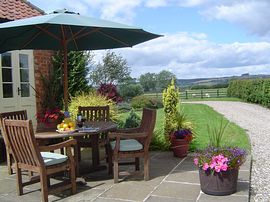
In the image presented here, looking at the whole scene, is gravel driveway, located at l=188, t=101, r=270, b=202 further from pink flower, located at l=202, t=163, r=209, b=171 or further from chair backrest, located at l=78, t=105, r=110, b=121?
chair backrest, located at l=78, t=105, r=110, b=121

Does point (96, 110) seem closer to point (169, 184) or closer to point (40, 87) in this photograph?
point (169, 184)

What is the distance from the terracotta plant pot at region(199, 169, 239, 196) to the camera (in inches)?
172

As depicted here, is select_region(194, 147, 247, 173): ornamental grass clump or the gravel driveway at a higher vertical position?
select_region(194, 147, 247, 173): ornamental grass clump

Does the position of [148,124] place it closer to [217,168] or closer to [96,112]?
[217,168]

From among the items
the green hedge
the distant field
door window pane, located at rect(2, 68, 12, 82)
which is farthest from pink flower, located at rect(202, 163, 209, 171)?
the distant field

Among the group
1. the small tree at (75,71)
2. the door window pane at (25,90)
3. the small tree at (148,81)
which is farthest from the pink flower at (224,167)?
the small tree at (148,81)

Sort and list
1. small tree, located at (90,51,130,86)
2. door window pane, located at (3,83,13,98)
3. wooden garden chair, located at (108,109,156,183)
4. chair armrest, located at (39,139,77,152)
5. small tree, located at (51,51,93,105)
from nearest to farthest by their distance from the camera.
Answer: chair armrest, located at (39,139,77,152) < wooden garden chair, located at (108,109,156,183) < door window pane, located at (3,83,13,98) < small tree, located at (51,51,93,105) < small tree, located at (90,51,130,86)

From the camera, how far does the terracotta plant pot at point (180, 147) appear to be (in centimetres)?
661

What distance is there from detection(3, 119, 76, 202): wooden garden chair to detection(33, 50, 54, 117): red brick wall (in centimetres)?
585

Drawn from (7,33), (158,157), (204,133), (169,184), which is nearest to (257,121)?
(204,133)

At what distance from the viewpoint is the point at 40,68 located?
35.1 feet

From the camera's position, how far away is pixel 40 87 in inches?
414

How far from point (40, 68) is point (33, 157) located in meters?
6.81

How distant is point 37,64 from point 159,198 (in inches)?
289
